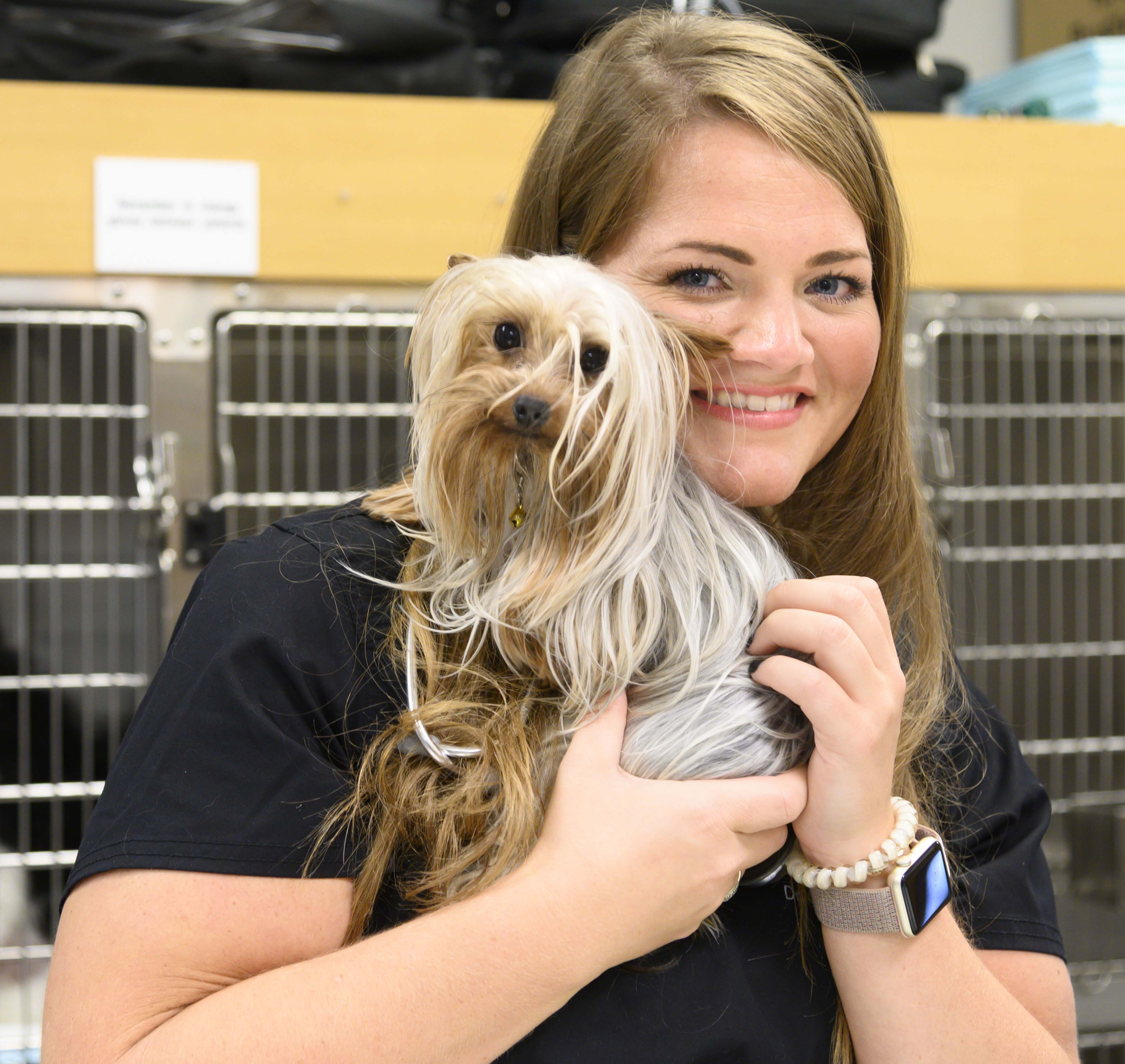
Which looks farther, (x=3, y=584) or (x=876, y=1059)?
(x=3, y=584)

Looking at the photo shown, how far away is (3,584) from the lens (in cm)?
164

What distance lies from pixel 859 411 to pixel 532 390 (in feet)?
1.44

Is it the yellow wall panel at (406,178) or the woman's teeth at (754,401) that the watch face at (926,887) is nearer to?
the woman's teeth at (754,401)

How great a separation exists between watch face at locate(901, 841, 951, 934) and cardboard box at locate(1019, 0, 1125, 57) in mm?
1998

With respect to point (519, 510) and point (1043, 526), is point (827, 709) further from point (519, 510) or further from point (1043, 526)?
point (1043, 526)

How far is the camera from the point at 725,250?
787mm

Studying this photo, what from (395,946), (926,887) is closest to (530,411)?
(395,946)

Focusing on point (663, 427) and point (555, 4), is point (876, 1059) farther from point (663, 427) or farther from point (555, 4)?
point (555, 4)

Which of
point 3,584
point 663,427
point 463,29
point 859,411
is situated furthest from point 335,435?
point 663,427

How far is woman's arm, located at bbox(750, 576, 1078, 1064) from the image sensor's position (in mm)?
719

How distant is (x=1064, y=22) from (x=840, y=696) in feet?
7.16

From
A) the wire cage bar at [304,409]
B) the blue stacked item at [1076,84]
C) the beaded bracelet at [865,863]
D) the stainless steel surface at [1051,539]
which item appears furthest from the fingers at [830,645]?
the blue stacked item at [1076,84]

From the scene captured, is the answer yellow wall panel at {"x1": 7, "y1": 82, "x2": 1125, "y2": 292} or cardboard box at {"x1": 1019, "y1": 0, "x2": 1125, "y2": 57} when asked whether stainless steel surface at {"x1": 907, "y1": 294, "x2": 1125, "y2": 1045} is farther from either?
cardboard box at {"x1": 1019, "y1": 0, "x2": 1125, "y2": 57}

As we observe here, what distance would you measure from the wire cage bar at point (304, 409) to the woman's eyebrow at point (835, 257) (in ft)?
2.56
